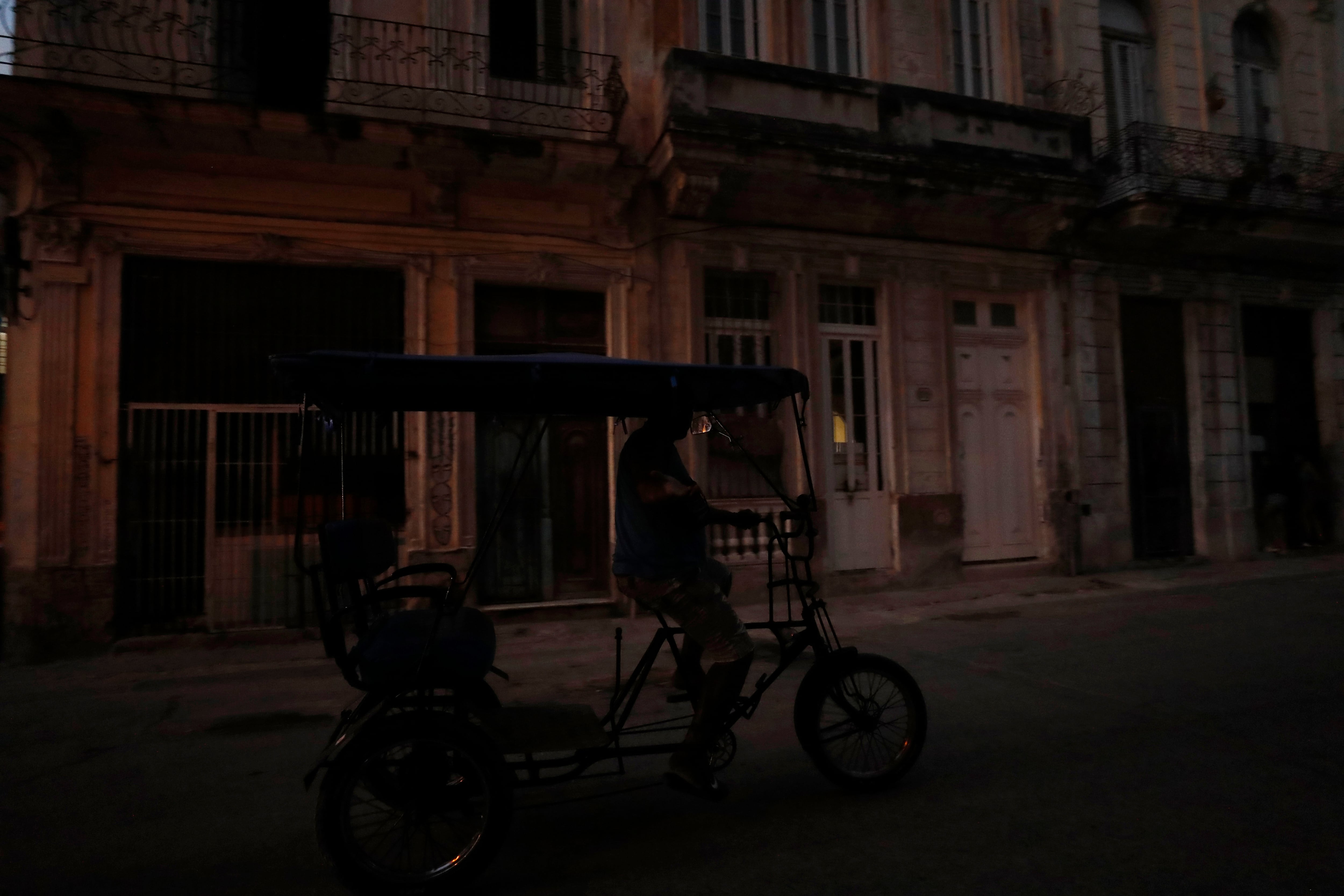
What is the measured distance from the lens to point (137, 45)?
7.55 meters

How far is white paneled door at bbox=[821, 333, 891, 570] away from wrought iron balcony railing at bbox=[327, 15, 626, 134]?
4005mm

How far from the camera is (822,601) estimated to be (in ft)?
10.6

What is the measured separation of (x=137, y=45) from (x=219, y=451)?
398 cm

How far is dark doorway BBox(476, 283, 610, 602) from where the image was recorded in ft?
28.2

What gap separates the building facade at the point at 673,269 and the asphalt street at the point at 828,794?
231cm

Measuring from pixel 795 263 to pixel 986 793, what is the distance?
7305 mm

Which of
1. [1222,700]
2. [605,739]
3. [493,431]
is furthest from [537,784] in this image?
[493,431]

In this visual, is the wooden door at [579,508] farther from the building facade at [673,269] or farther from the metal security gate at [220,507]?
the metal security gate at [220,507]

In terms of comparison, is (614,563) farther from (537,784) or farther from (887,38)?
(887,38)

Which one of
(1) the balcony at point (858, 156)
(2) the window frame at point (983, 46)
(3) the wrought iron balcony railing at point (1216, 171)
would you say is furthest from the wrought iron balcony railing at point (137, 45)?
(3) the wrought iron balcony railing at point (1216, 171)

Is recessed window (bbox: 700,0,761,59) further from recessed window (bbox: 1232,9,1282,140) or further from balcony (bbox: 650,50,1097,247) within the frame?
recessed window (bbox: 1232,9,1282,140)

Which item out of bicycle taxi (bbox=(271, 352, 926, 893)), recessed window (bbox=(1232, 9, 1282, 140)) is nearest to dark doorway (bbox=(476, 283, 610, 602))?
bicycle taxi (bbox=(271, 352, 926, 893))

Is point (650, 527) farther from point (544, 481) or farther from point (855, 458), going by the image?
point (855, 458)

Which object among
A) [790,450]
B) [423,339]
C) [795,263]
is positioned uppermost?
[795,263]
